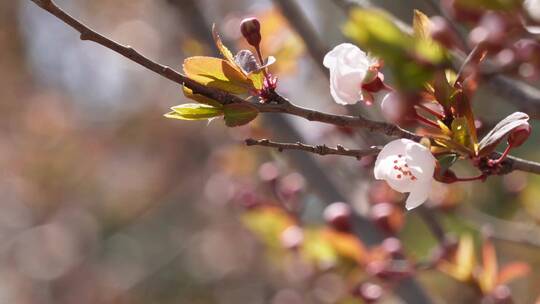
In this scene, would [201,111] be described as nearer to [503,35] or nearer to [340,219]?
[503,35]

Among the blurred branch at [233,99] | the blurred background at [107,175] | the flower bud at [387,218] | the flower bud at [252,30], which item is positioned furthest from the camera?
the blurred background at [107,175]

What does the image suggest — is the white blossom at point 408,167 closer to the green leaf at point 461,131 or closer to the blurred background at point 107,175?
the green leaf at point 461,131

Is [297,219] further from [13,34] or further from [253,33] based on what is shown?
[13,34]

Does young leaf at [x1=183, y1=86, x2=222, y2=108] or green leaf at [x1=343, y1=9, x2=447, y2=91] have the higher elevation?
young leaf at [x1=183, y1=86, x2=222, y2=108]

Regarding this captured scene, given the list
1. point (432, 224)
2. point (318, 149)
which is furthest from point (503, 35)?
point (432, 224)

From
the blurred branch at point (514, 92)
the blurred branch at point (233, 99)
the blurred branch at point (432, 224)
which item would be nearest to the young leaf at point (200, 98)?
the blurred branch at point (233, 99)

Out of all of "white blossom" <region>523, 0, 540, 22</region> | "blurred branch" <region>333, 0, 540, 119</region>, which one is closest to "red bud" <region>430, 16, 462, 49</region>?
"white blossom" <region>523, 0, 540, 22</region>

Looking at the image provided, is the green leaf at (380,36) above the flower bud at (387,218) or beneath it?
above

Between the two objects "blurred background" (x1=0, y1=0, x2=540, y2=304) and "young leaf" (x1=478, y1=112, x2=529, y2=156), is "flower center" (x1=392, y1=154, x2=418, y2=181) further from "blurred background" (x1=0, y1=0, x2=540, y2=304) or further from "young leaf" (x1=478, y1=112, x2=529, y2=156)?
"blurred background" (x1=0, y1=0, x2=540, y2=304)
